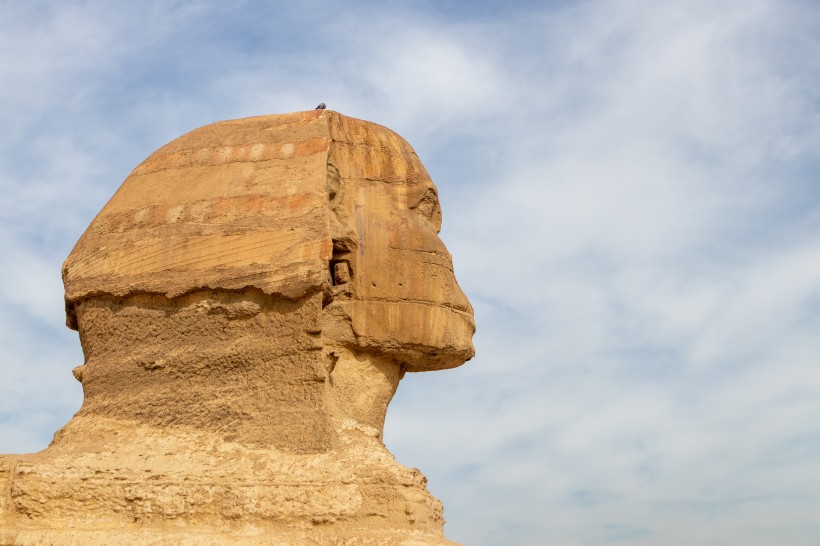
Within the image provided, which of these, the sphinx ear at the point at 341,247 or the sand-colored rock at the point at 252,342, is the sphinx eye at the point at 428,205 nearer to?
the sand-colored rock at the point at 252,342

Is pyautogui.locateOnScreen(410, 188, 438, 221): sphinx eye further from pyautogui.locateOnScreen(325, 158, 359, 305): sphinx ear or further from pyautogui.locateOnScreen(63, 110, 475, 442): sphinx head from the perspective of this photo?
pyautogui.locateOnScreen(325, 158, 359, 305): sphinx ear

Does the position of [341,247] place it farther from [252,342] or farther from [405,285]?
[252,342]

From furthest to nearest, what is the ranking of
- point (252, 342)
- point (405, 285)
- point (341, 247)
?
point (405, 285)
point (341, 247)
point (252, 342)

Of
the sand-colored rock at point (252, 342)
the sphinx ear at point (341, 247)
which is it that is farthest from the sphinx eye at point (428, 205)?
the sphinx ear at point (341, 247)

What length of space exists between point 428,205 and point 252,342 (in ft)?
7.20

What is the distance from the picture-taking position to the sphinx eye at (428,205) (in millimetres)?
10164

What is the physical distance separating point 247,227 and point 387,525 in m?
2.64

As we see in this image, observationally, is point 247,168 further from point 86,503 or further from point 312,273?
point 86,503

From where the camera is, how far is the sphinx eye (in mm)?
10164

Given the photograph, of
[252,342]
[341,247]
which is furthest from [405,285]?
[252,342]

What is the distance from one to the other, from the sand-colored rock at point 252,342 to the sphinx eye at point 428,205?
0.05 feet

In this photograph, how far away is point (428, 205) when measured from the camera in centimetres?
1027

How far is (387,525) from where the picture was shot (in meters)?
8.31

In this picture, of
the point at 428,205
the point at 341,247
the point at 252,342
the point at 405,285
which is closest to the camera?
the point at 252,342
